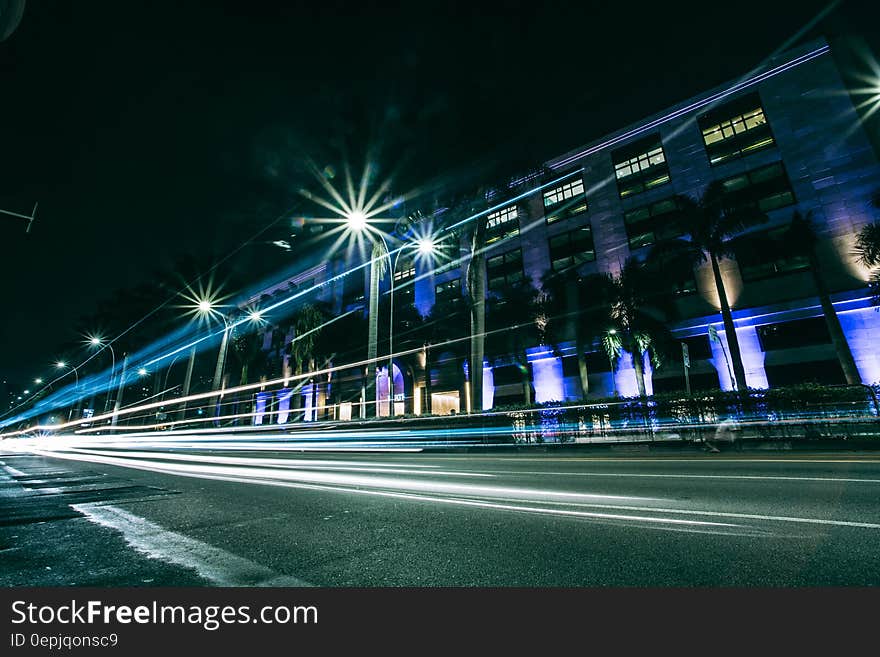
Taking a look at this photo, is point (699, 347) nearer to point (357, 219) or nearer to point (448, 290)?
point (448, 290)

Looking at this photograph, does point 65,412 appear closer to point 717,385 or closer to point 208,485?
point 208,485

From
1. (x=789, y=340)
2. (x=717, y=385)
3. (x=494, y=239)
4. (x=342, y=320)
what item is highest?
(x=494, y=239)

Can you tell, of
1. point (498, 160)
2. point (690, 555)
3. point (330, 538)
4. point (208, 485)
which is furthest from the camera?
point (498, 160)

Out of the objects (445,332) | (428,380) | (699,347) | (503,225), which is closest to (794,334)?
(699,347)

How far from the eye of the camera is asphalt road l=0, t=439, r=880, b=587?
2.32 metres

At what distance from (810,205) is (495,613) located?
35.2 meters

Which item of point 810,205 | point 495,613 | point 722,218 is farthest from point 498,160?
point 495,613

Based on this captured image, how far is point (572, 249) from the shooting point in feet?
116

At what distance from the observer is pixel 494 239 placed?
41.0 metres

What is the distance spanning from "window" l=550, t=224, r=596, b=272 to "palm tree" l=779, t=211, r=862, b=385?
45.0 feet

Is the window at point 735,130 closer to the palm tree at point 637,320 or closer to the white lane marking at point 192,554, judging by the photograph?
the palm tree at point 637,320

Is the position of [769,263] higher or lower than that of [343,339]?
higher

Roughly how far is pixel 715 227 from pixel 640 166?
13.8 meters

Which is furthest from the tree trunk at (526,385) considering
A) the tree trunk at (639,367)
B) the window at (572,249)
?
the window at (572,249)
